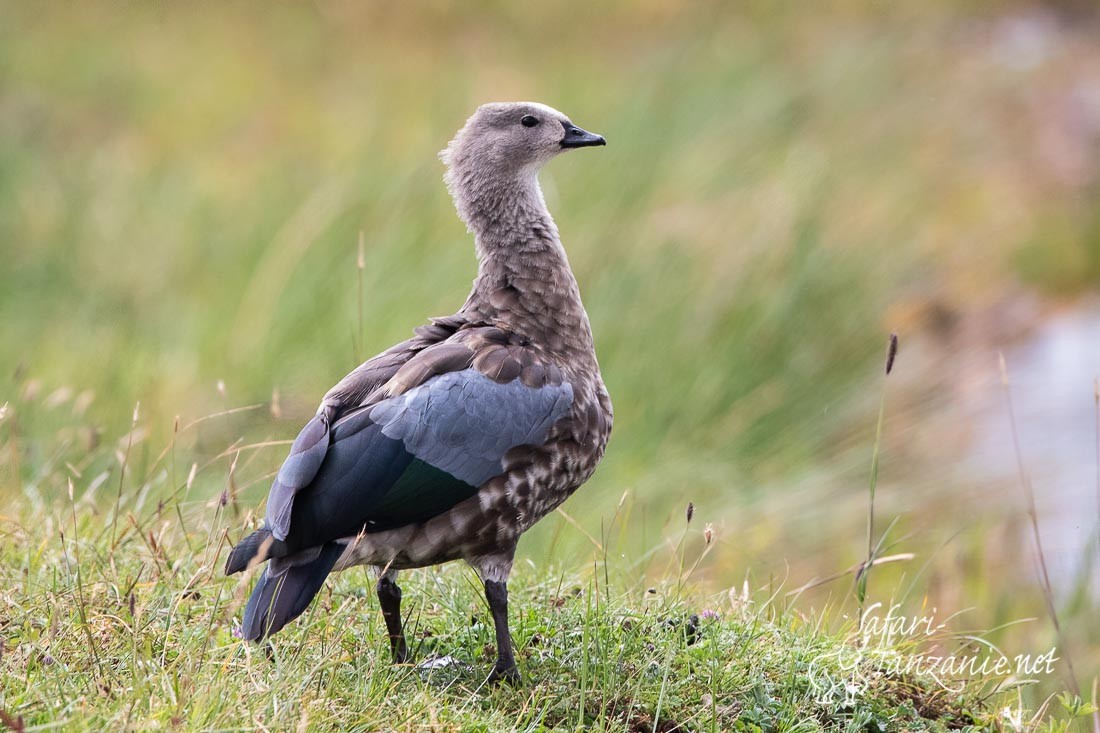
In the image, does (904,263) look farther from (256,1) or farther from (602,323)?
(256,1)

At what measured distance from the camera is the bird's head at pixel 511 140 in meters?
4.43

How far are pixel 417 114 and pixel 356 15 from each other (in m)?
2.90

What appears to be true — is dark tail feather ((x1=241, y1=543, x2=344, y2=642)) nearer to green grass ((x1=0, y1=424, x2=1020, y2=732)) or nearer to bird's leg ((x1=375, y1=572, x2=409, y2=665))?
green grass ((x1=0, y1=424, x2=1020, y2=732))

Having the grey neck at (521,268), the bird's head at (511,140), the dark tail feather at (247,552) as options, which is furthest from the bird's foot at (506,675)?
the bird's head at (511,140)

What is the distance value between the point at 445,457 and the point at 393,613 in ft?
1.42

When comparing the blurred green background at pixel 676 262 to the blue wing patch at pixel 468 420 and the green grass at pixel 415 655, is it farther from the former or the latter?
the blue wing patch at pixel 468 420

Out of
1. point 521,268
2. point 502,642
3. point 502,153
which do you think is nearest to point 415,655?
point 502,642

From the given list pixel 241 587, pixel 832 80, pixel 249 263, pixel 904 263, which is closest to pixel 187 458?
pixel 249 263

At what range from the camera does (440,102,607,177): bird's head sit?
4.43 meters

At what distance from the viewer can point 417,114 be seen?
943cm

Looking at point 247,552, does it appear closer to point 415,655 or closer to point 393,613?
point 393,613

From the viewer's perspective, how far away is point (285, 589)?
3.47 meters

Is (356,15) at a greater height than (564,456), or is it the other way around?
(356,15)

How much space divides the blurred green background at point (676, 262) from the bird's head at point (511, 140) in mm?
1133
